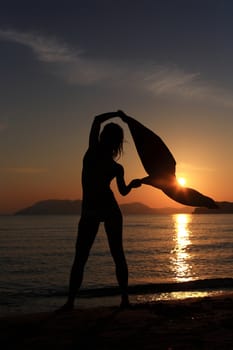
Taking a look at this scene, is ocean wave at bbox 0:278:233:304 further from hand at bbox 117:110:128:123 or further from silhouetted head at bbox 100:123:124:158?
hand at bbox 117:110:128:123

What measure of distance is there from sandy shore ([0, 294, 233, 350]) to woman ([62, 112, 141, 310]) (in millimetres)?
753

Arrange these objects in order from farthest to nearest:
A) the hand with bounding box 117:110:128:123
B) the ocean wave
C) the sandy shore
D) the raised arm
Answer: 1. the ocean wave
2. the hand with bounding box 117:110:128:123
3. the raised arm
4. the sandy shore

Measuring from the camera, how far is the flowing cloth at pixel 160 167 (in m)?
6.06

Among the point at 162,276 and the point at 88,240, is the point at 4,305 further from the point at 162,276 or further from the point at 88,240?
the point at 162,276

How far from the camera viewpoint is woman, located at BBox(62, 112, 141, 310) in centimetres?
589

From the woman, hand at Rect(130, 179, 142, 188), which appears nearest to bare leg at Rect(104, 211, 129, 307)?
the woman

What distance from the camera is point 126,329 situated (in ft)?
15.8

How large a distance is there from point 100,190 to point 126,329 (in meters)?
1.87

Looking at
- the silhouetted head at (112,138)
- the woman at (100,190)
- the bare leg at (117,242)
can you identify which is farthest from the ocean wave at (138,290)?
the silhouetted head at (112,138)

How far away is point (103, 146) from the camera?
5.95 metres

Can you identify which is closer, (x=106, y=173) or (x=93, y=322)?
(x=93, y=322)

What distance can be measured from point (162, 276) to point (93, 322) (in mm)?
13225

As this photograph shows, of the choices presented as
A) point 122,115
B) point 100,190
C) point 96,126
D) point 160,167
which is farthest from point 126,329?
point 122,115

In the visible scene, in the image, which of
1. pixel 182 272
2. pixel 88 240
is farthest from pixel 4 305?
pixel 182 272
